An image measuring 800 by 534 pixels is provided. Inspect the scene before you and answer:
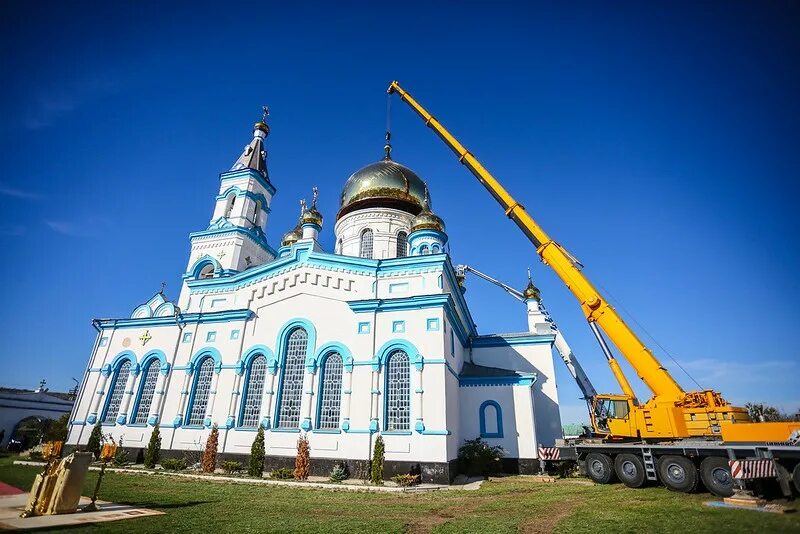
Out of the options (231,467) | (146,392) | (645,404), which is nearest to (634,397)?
(645,404)

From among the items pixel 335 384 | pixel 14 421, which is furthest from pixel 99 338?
pixel 335 384

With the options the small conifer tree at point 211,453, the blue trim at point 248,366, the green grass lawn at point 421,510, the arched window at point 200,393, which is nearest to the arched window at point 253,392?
the blue trim at point 248,366

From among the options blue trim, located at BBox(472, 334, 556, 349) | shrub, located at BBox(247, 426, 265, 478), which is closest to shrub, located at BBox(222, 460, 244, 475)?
shrub, located at BBox(247, 426, 265, 478)

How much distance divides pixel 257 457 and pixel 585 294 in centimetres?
1376

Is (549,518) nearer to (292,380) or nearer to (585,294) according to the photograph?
(585,294)

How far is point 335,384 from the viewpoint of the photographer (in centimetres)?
1616

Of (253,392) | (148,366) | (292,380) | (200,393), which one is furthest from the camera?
(148,366)

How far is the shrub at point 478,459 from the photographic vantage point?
16.0 metres

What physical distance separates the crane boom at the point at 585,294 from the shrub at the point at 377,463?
29.0ft

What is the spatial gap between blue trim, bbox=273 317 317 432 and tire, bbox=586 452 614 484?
438 inches

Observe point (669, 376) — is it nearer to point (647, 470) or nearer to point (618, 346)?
point (618, 346)

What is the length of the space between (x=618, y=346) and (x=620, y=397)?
1750mm

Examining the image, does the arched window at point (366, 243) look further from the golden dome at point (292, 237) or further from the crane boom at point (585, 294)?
the crane boom at point (585, 294)

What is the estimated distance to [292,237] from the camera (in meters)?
22.3
